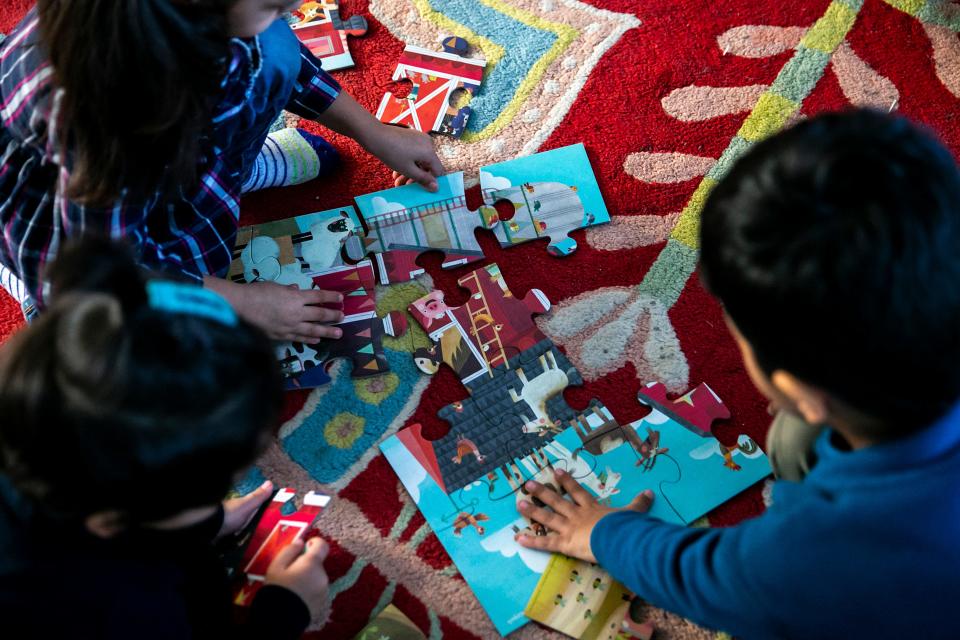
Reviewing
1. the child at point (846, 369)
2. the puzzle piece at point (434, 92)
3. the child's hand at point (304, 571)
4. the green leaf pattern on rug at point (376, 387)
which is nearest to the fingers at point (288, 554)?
the child's hand at point (304, 571)

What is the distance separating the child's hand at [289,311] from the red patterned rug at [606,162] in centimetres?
9

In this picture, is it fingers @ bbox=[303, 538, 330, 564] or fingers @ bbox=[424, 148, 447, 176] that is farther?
fingers @ bbox=[424, 148, 447, 176]

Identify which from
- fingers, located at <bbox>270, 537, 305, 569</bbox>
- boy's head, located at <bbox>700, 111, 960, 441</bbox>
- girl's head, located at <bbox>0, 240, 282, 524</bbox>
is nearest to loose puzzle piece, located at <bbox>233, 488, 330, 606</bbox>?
fingers, located at <bbox>270, 537, 305, 569</bbox>

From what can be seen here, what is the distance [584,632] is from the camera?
3.11 feet

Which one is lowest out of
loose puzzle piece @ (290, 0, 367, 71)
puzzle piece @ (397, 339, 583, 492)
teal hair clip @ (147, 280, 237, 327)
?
puzzle piece @ (397, 339, 583, 492)

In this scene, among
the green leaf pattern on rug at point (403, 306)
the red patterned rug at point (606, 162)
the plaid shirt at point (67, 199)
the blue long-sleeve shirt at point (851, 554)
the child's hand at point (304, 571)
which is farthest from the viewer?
the green leaf pattern on rug at point (403, 306)

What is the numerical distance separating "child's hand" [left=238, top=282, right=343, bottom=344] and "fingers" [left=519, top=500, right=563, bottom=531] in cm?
35

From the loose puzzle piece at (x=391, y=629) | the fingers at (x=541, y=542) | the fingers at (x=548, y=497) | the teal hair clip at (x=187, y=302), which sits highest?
the teal hair clip at (x=187, y=302)

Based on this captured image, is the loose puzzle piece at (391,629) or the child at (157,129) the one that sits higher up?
the child at (157,129)

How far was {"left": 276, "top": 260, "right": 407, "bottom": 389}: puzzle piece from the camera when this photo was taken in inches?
43.3

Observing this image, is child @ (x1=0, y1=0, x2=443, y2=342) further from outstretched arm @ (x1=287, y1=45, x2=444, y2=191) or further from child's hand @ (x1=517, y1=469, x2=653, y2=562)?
child's hand @ (x1=517, y1=469, x2=653, y2=562)

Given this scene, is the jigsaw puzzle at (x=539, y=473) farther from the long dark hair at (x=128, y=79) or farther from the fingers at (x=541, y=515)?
the long dark hair at (x=128, y=79)

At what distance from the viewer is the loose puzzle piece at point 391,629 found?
37.2 inches

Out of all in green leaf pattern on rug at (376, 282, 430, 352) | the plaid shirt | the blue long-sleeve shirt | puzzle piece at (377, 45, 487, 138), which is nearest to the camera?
the blue long-sleeve shirt
